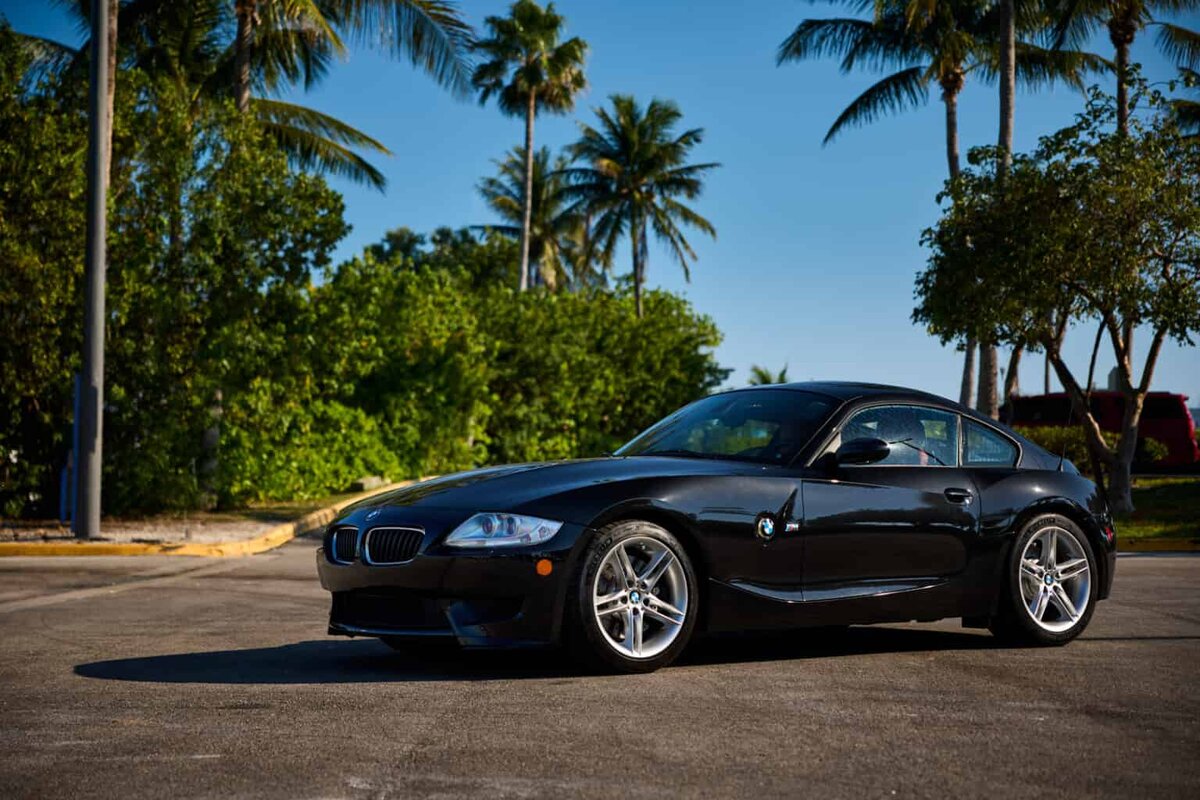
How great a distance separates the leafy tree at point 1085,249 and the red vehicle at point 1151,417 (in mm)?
15325

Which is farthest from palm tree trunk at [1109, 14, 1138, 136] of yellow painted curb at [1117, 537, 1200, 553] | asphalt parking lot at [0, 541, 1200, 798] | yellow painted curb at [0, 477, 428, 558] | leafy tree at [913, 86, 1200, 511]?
asphalt parking lot at [0, 541, 1200, 798]

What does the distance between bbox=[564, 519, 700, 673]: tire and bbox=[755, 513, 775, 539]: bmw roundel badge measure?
1.29 ft

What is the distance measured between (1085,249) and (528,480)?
53.7 ft

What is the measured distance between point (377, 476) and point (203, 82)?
28.2ft

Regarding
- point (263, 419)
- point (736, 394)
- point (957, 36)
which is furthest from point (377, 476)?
point (736, 394)

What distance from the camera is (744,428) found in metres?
7.39

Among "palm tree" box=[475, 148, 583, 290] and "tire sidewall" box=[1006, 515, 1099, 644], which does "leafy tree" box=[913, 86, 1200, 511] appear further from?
"palm tree" box=[475, 148, 583, 290]

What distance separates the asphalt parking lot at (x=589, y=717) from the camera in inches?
173

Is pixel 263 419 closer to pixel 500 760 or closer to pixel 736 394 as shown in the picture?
pixel 736 394

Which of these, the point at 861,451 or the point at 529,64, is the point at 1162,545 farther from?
the point at 529,64

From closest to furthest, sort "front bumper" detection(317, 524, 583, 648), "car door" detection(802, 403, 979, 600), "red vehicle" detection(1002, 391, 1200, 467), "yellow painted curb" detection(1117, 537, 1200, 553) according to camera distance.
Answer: "front bumper" detection(317, 524, 583, 648), "car door" detection(802, 403, 979, 600), "yellow painted curb" detection(1117, 537, 1200, 553), "red vehicle" detection(1002, 391, 1200, 467)

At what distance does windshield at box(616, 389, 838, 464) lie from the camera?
7207 millimetres

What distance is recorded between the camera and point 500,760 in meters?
4.63

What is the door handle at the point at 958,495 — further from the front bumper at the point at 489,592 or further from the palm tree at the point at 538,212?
the palm tree at the point at 538,212
